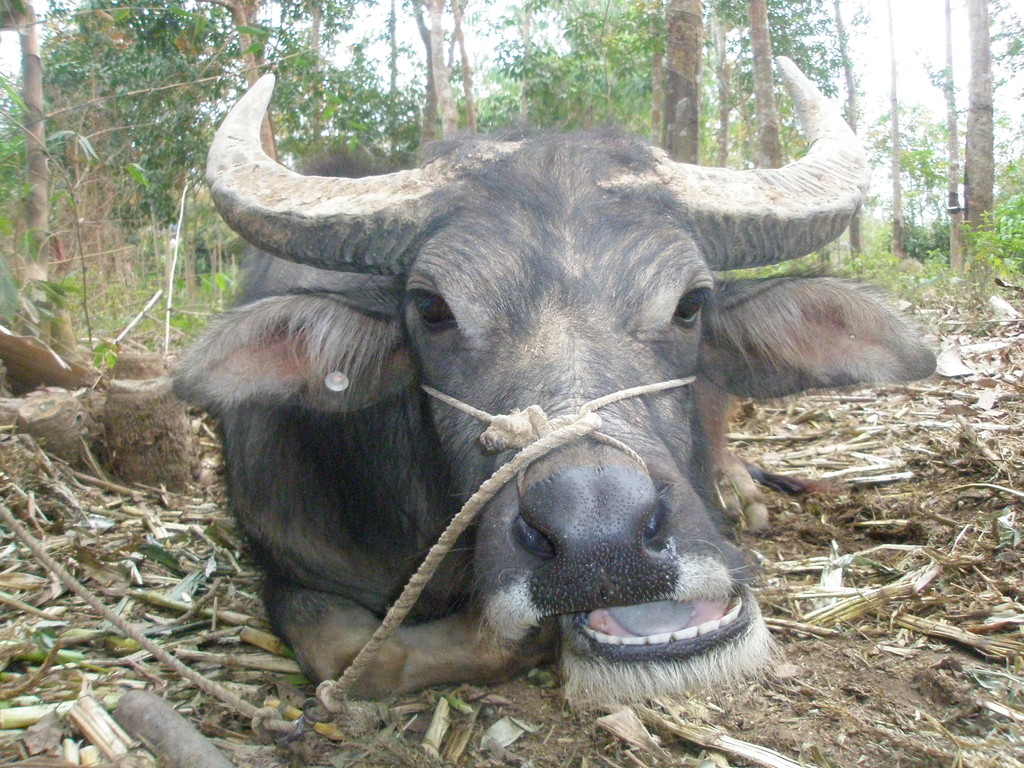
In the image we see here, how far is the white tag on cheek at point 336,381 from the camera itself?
8.62 feet

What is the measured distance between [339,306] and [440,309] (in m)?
0.40

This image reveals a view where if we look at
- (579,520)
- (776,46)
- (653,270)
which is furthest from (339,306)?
(776,46)

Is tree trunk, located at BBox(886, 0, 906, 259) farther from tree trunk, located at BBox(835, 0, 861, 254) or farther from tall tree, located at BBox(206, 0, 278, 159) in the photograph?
tall tree, located at BBox(206, 0, 278, 159)

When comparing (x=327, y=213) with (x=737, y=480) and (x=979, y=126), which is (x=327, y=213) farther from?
(x=979, y=126)

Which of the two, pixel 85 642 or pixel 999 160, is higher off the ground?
pixel 999 160

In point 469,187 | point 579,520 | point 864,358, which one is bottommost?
point 579,520

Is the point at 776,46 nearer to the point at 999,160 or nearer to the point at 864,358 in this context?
the point at 999,160

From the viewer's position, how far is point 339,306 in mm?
2588

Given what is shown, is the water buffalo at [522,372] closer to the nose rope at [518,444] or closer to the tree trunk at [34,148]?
the nose rope at [518,444]

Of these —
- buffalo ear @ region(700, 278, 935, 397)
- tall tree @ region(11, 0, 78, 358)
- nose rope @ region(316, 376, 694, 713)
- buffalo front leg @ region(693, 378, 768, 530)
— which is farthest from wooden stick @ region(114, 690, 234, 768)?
tall tree @ region(11, 0, 78, 358)

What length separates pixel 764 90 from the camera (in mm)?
8961

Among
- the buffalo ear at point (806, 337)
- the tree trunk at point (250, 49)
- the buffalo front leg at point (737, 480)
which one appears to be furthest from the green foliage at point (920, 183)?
the buffalo ear at point (806, 337)

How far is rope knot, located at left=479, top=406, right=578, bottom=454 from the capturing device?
1.80m

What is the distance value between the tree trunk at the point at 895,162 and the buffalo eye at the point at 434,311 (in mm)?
21533
